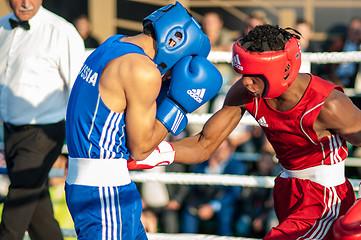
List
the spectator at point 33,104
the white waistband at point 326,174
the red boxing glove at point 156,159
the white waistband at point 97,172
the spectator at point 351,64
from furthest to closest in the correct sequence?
the spectator at point 351,64
the spectator at point 33,104
the red boxing glove at point 156,159
the white waistband at point 326,174
the white waistband at point 97,172

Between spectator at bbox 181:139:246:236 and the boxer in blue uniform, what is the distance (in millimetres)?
2216

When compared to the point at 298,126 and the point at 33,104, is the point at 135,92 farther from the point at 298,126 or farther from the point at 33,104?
the point at 33,104

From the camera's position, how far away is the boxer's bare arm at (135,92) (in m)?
2.22

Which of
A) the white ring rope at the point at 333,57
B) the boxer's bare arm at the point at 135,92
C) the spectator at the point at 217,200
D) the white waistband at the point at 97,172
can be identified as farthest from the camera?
the spectator at the point at 217,200

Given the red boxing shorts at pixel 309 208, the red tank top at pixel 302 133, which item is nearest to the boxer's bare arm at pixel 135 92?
the red tank top at pixel 302 133

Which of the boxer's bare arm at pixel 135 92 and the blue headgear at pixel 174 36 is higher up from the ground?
the blue headgear at pixel 174 36

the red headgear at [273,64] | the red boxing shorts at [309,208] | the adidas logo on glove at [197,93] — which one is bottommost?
the red boxing shorts at [309,208]

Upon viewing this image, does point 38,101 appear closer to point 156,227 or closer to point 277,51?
point 277,51

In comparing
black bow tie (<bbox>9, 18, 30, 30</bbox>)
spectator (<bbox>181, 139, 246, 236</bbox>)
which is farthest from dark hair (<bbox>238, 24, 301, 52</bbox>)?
spectator (<bbox>181, 139, 246, 236</bbox>)

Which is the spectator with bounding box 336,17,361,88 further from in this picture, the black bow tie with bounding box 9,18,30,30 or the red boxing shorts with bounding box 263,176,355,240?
the black bow tie with bounding box 9,18,30,30

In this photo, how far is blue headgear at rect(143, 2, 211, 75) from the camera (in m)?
2.37

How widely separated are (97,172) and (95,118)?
9.1 inches

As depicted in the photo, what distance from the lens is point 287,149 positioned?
8.77 ft

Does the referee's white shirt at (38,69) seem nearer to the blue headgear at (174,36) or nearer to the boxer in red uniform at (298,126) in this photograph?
the blue headgear at (174,36)
